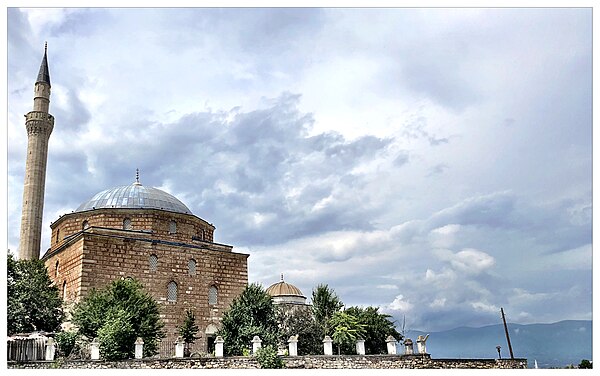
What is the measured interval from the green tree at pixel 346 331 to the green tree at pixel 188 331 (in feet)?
17.9

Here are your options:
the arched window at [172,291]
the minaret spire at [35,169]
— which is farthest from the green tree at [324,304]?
the minaret spire at [35,169]

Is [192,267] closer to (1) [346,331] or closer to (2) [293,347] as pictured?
(2) [293,347]

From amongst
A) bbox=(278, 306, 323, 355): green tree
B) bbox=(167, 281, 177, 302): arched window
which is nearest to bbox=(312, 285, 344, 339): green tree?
bbox=(278, 306, 323, 355): green tree

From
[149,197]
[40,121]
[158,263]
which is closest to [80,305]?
[158,263]

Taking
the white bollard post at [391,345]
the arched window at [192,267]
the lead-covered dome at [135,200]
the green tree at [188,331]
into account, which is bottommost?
the white bollard post at [391,345]

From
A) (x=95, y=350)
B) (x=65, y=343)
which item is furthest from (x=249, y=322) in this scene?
(x=65, y=343)

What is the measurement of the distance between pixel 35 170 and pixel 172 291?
30.4 feet

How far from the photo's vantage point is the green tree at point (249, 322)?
66.9ft

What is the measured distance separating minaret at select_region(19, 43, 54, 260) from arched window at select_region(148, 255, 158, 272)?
6.12 m

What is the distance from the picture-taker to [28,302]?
2002cm

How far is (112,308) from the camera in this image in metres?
18.7

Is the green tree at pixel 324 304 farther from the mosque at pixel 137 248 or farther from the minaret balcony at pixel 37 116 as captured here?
the minaret balcony at pixel 37 116

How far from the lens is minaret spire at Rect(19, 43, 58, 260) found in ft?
84.3

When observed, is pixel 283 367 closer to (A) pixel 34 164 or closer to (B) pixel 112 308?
(B) pixel 112 308
